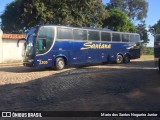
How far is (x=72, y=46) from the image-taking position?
24188 mm

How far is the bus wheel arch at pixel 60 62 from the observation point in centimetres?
2292

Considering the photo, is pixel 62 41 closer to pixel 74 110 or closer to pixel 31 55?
pixel 31 55

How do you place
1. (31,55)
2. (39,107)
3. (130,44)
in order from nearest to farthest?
(39,107) < (31,55) < (130,44)

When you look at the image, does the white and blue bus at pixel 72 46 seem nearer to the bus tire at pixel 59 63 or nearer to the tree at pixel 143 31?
the bus tire at pixel 59 63

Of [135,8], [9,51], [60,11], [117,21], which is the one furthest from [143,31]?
[9,51]

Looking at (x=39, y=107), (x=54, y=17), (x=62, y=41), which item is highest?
(x=54, y=17)

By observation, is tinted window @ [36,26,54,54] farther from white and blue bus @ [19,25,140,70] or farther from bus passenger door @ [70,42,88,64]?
bus passenger door @ [70,42,88,64]

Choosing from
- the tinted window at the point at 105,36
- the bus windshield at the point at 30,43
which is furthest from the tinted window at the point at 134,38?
the bus windshield at the point at 30,43

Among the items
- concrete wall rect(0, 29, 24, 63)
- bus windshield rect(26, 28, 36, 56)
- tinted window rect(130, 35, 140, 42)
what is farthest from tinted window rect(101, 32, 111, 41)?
concrete wall rect(0, 29, 24, 63)

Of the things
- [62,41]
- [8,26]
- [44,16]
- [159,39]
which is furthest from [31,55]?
[8,26]

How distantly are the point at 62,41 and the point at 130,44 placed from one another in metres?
9.16

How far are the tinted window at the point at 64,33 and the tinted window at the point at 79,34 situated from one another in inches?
18.2

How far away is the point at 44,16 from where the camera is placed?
3869 cm

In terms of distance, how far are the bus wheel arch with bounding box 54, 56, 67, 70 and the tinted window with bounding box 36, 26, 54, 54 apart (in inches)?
45.8
